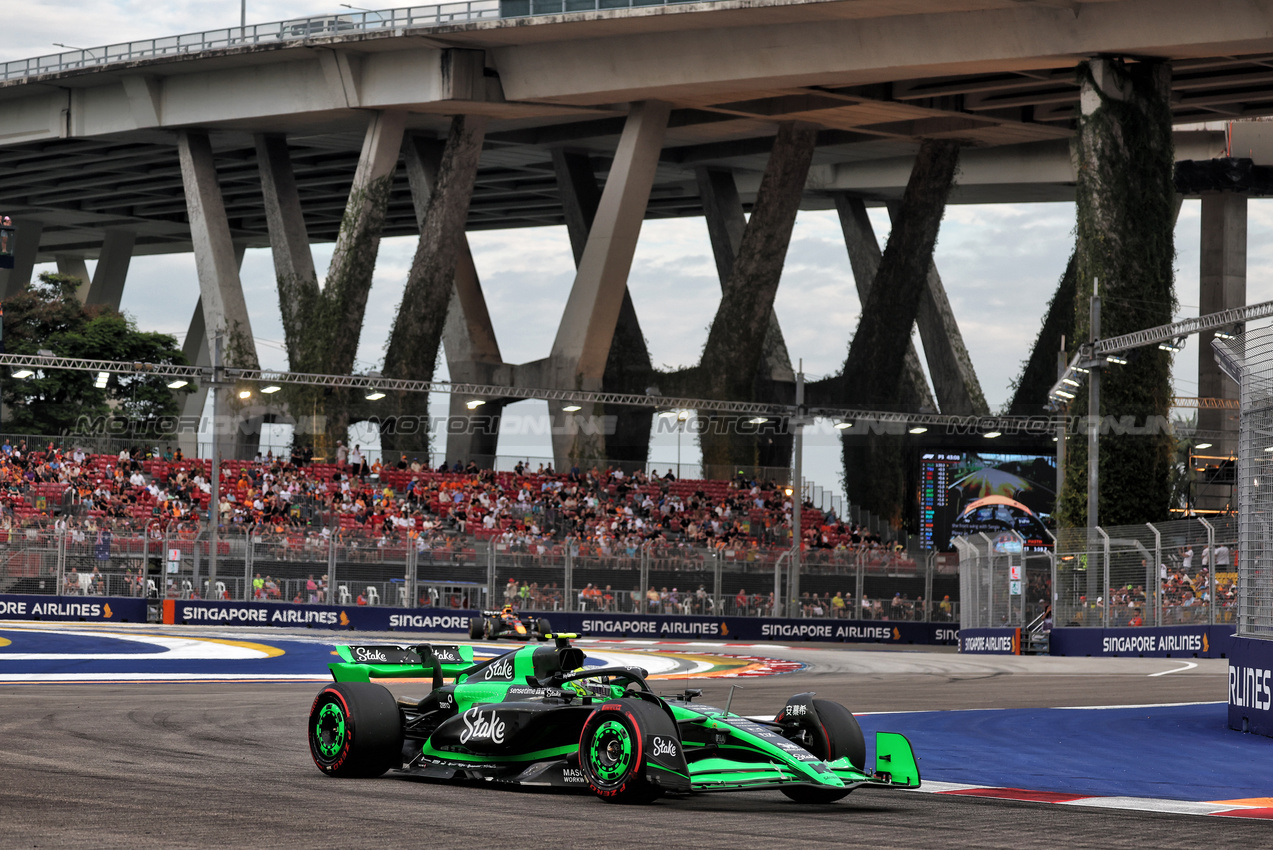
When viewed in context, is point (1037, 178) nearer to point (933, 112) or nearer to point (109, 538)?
point (933, 112)

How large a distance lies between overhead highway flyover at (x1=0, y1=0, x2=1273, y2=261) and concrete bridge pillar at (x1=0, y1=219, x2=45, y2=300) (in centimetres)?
935

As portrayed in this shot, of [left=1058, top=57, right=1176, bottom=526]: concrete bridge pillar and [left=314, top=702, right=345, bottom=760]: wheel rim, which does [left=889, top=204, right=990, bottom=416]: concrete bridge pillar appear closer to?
[left=1058, top=57, right=1176, bottom=526]: concrete bridge pillar

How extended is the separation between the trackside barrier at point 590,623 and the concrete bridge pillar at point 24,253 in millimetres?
46523

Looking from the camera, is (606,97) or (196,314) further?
(196,314)

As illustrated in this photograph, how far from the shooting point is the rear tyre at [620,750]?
10.6 m

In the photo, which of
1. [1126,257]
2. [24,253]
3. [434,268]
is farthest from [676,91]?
[24,253]

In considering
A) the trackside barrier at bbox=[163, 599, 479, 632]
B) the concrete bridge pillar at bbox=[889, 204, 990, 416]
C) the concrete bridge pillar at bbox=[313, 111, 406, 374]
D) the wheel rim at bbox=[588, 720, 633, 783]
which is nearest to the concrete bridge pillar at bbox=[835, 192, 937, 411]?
the concrete bridge pillar at bbox=[889, 204, 990, 416]

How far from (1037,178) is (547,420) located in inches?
782

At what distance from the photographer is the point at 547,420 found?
58.7 m

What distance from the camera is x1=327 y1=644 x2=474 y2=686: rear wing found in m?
13.1

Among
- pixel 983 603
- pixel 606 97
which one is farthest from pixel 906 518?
pixel 983 603

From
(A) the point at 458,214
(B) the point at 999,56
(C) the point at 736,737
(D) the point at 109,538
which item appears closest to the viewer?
(C) the point at 736,737

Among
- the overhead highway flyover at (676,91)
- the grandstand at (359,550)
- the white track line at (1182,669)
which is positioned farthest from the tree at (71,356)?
the white track line at (1182,669)

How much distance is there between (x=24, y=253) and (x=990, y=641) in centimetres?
6034
